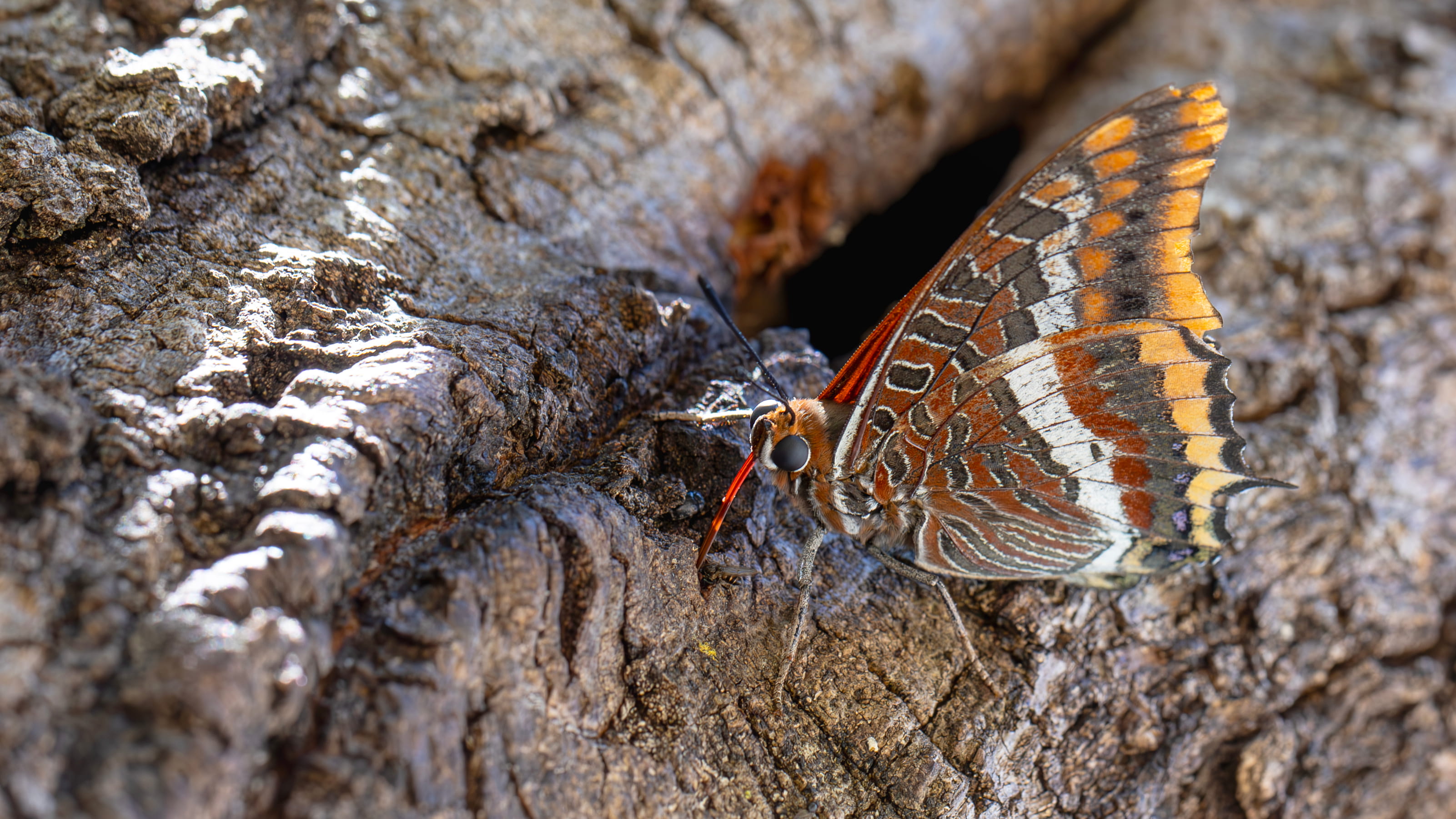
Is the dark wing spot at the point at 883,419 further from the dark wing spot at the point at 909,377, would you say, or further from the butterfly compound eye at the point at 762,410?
the butterfly compound eye at the point at 762,410

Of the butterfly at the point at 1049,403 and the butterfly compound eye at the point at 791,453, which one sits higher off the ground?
the butterfly at the point at 1049,403

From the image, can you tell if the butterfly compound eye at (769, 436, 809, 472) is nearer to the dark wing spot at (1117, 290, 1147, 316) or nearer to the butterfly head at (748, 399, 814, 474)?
the butterfly head at (748, 399, 814, 474)

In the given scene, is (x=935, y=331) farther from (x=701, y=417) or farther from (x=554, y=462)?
(x=554, y=462)

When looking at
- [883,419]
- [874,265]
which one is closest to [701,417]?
[883,419]

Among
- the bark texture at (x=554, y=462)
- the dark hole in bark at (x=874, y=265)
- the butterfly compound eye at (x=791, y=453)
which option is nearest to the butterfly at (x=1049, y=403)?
the butterfly compound eye at (x=791, y=453)

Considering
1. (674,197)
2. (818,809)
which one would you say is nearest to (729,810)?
(818,809)

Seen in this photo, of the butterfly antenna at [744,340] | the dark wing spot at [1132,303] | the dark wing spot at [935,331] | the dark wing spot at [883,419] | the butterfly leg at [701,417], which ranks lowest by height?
the butterfly leg at [701,417]

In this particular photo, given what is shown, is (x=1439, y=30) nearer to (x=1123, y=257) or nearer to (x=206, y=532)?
(x=1123, y=257)
